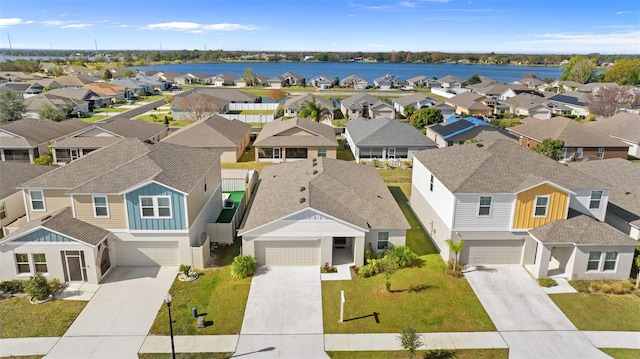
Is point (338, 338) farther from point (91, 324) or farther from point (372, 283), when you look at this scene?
point (91, 324)

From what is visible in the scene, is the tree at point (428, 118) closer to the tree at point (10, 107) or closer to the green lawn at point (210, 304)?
the green lawn at point (210, 304)

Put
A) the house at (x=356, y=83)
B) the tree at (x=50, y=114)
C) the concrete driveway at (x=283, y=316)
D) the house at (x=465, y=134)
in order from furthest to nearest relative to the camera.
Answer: the house at (x=356, y=83)
the tree at (x=50, y=114)
the house at (x=465, y=134)
the concrete driveway at (x=283, y=316)

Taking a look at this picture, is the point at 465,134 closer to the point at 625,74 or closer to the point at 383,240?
the point at 383,240

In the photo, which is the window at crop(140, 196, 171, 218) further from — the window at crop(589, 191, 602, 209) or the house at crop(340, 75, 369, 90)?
the house at crop(340, 75, 369, 90)

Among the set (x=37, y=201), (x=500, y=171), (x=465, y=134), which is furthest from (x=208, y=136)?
(x=500, y=171)

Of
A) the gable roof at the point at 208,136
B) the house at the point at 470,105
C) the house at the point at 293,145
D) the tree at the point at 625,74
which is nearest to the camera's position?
the gable roof at the point at 208,136

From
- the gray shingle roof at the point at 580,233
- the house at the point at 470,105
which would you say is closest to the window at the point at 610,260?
the gray shingle roof at the point at 580,233
